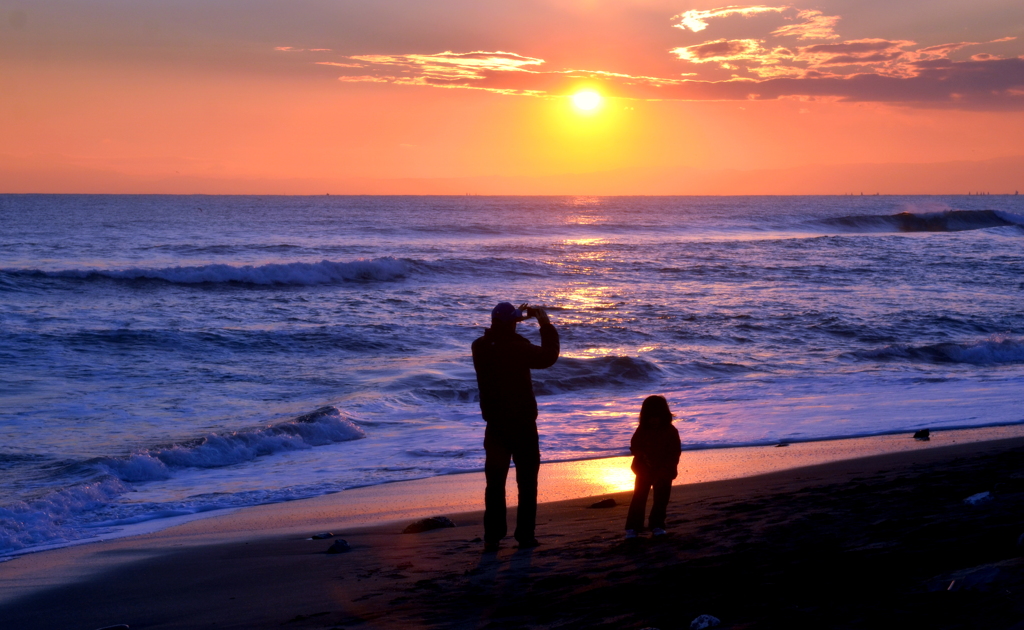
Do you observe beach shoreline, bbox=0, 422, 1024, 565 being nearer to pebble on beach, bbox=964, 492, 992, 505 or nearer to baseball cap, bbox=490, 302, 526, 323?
baseball cap, bbox=490, 302, 526, 323

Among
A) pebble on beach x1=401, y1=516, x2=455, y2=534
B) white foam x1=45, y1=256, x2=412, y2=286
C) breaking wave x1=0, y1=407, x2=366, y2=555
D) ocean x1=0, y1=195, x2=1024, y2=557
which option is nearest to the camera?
pebble on beach x1=401, y1=516, x2=455, y2=534

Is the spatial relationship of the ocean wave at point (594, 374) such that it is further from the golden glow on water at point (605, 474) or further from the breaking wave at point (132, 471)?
the golden glow on water at point (605, 474)

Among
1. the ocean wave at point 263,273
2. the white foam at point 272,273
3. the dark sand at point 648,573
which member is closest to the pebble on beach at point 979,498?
the dark sand at point 648,573

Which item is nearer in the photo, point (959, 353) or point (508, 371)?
point (508, 371)

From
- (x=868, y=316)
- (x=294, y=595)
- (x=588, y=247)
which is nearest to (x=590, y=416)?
(x=294, y=595)

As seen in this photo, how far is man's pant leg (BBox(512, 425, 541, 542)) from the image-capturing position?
5.13 metres

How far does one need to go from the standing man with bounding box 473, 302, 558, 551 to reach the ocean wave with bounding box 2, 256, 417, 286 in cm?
2574

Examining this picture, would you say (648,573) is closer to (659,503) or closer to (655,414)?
(659,503)

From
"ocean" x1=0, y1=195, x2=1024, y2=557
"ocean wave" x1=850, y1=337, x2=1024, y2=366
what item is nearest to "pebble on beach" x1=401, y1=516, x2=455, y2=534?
"ocean" x1=0, y1=195, x2=1024, y2=557

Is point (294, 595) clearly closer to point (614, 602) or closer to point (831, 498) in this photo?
point (614, 602)

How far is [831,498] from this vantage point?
588 cm

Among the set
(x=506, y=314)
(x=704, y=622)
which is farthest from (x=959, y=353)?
(x=704, y=622)

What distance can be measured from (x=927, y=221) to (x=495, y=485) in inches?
3002

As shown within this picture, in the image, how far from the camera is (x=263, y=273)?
99.9ft
